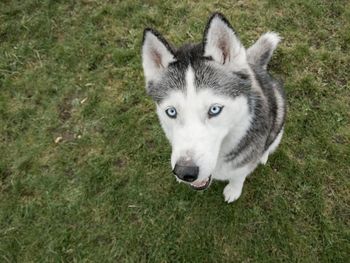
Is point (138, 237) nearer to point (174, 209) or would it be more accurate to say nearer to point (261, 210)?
point (174, 209)

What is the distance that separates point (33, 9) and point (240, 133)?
13.3 feet

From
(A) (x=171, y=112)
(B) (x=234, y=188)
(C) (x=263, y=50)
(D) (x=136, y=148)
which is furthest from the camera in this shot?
(D) (x=136, y=148)

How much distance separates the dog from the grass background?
3.57 ft

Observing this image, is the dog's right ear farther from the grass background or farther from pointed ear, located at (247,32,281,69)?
the grass background

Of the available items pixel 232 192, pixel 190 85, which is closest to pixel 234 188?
pixel 232 192

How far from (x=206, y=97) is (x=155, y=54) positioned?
56 centimetres

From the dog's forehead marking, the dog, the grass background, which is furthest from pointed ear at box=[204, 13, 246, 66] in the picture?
the grass background

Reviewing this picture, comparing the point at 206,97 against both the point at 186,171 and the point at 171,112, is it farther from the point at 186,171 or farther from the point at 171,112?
the point at 186,171

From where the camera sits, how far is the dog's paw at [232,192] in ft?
12.3

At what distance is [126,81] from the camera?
4730mm

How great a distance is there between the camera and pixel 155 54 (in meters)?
2.73

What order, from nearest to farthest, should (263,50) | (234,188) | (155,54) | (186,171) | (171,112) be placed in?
(186,171) → (171,112) → (155,54) → (263,50) → (234,188)

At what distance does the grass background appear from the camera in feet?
12.3

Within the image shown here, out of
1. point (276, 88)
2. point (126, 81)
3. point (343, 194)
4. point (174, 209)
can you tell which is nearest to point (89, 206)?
point (174, 209)
